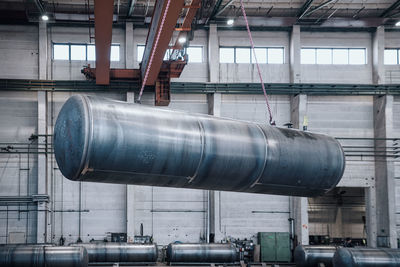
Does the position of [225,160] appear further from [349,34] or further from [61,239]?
[349,34]

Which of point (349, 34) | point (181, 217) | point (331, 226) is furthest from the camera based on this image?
point (331, 226)

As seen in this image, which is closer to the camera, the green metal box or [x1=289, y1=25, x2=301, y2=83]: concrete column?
the green metal box

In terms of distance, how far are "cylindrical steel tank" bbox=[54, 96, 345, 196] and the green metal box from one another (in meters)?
15.7

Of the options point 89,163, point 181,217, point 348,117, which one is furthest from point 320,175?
point 348,117

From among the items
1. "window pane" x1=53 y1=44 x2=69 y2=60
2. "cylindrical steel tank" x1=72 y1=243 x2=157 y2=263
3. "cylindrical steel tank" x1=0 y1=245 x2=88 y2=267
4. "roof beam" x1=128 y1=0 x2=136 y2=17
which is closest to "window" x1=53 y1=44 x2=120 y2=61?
"window pane" x1=53 y1=44 x2=69 y2=60

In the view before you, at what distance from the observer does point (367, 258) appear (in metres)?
13.0

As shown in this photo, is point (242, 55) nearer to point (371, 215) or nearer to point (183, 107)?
point (183, 107)

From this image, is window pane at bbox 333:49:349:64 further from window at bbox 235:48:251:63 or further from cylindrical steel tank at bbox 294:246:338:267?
cylindrical steel tank at bbox 294:246:338:267

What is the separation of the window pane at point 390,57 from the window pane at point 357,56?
45.2 inches

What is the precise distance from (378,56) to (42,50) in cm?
1587

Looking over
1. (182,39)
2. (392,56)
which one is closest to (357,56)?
(392,56)

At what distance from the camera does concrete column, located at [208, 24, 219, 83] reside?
2083cm

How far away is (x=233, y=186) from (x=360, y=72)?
18977 mm

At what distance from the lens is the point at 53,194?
1994 cm
